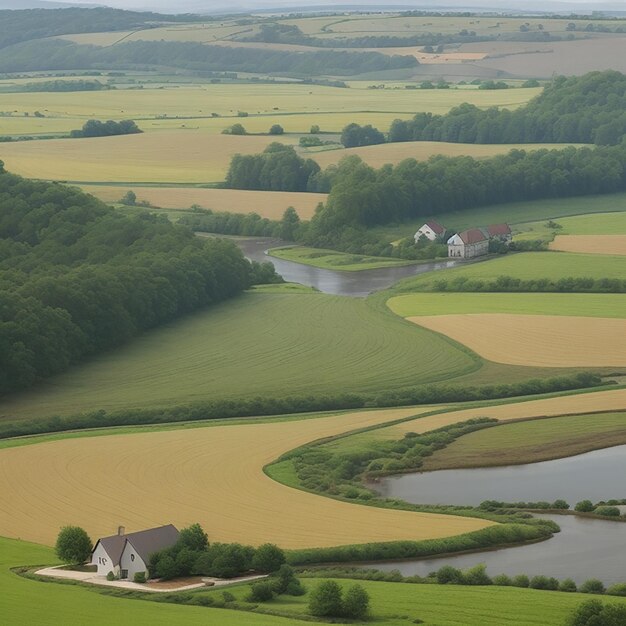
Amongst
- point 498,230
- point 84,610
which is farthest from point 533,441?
point 498,230

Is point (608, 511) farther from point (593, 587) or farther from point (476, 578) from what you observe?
point (476, 578)

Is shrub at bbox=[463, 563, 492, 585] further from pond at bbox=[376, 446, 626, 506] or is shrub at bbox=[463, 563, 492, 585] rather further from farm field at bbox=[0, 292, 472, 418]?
farm field at bbox=[0, 292, 472, 418]

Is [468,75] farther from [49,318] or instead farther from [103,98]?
[49,318]

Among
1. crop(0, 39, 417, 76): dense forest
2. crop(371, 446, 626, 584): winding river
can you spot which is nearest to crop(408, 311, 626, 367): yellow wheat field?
crop(371, 446, 626, 584): winding river

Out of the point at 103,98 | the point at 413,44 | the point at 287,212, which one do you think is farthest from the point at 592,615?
the point at 413,44

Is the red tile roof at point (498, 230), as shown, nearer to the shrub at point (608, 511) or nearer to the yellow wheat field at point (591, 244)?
the yellow wheat field at point (591, 244)

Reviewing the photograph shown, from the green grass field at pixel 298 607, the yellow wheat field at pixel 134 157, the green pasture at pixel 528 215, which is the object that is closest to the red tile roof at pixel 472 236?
the green pasture at pixel 528 215
